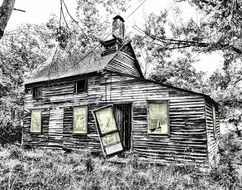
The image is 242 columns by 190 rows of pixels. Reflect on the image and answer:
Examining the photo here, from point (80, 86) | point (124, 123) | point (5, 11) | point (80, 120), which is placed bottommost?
point (124, 123)

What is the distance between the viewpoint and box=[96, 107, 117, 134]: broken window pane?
9672 millimetres

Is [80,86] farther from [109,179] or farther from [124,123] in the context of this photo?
[109,179]

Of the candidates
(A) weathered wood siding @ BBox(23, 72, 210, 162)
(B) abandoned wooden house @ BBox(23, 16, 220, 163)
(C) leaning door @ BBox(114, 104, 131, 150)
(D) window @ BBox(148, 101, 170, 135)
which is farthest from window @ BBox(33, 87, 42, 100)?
(D) window @ BBox(148, 101, 170, 135)

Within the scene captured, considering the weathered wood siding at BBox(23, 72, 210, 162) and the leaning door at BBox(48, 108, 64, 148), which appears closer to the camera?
the weathered wood siding at BBox(23, 72, 210, 162)

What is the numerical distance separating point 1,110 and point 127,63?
13.7 metres

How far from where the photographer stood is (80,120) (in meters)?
11.9

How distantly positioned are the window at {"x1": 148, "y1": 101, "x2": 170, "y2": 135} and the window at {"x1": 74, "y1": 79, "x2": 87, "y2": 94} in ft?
15.2

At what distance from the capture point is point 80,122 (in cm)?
1185

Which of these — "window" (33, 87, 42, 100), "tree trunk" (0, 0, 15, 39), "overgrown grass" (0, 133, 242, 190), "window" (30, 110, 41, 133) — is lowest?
"overgrown grass" (0, 133, 242, 190)

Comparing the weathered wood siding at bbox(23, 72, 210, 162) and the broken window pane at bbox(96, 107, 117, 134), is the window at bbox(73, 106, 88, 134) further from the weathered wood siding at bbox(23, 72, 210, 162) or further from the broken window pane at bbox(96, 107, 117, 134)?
the broken window pane at bbox(96, 107, 117, 134)

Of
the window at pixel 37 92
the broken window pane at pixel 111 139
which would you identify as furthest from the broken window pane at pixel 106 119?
the window at pixel 37 92

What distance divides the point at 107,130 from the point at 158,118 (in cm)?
249

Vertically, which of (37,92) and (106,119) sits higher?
(37,92)

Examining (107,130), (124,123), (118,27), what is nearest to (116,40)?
(118,27)
